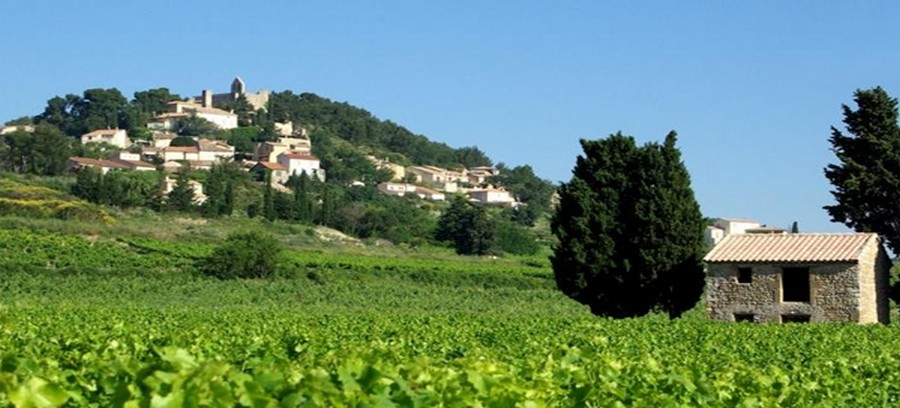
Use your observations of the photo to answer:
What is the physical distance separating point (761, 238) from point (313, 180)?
107 meters

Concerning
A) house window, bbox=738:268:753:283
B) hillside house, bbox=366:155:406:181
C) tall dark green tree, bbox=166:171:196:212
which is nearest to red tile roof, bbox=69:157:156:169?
tall dark green tree, bbox=166:171:196:212

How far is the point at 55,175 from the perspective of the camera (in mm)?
122750

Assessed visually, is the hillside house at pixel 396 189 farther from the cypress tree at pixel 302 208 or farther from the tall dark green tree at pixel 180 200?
the tall dark green tree at pixel 180 200

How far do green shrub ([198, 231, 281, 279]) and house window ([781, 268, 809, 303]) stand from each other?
105 feet

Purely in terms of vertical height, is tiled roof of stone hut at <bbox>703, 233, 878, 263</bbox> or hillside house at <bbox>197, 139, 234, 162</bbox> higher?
hillside house at <bbox>197, 139, 234, 162</bbox>

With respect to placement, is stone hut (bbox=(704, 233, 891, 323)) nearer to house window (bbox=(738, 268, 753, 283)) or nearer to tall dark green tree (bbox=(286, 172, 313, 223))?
house window (bbox=(738, 268, 753, 283))

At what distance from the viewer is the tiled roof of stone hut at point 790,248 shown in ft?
135

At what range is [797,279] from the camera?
138 ft

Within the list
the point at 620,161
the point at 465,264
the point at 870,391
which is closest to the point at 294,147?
the point at 465,264

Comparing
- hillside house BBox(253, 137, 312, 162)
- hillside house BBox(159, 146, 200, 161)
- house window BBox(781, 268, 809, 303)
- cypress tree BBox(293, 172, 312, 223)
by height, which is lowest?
house window BBox(781, 268, 809, 303)

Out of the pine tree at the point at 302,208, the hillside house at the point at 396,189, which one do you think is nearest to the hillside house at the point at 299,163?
the hillside house at the point at 396,189

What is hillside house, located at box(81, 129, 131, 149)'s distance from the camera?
585 feet

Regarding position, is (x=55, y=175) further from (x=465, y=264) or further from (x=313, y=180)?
(x=465, y=264)

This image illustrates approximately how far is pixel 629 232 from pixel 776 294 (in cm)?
576
